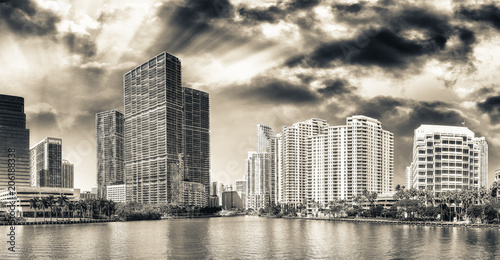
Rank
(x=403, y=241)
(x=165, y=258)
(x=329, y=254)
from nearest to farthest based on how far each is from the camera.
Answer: (x=165, y=258) < (x=329, y=254) < (x=403, y=241)

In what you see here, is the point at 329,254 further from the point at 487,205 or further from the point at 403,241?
the point at 487,205

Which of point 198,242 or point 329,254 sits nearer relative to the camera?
point 329,254

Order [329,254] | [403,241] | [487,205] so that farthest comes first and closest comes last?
[487,205], [403,241], [329,254]

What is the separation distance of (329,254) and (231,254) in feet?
75.1

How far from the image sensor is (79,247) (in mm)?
123500

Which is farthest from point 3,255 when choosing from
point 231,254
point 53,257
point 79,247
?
point 231,254

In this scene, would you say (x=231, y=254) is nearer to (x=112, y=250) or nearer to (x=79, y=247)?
(x=112, y=250)

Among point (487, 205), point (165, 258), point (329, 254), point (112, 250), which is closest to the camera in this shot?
point (165, 258)

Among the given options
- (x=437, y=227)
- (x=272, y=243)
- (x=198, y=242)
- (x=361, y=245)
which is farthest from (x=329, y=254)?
(x=437, y=227)

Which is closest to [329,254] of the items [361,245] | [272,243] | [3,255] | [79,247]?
[361,245]

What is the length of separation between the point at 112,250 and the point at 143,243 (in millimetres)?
18454

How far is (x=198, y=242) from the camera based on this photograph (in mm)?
139375

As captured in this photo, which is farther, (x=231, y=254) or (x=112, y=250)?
(x=112, y=250)

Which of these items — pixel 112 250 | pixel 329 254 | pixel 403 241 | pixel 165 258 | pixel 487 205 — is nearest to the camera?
pixel 165 258
